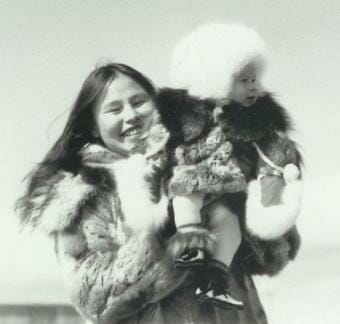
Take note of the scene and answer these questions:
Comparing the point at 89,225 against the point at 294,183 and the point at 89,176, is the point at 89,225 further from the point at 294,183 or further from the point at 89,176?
the point at 294,183

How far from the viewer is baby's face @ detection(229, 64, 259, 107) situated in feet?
6.63

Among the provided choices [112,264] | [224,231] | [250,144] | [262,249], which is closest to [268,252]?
[262,249]

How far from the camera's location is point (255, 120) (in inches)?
80.0

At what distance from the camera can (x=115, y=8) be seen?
6.82 feet

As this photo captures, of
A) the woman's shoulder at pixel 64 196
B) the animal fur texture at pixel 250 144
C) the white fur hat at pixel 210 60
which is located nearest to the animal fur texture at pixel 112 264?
the woman's shoulder at pixel 64 196

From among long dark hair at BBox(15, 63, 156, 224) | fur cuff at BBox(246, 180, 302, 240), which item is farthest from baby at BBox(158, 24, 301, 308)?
long dark hair at BBox(15, 63, 156, 224)

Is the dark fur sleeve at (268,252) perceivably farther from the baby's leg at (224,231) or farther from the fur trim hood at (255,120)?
the fur trim hood at (255,120)

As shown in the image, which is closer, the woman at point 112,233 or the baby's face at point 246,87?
the woman at point 112,233

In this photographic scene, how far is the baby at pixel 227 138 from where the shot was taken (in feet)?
6.43

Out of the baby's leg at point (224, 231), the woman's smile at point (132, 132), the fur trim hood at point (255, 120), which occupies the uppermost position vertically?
the woman's smile at point (132, 132)

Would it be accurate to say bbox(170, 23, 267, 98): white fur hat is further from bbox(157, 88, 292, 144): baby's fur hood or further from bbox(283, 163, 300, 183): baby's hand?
bbox(283, 163, 300, 183): baby's hand

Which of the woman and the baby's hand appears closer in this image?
the woman

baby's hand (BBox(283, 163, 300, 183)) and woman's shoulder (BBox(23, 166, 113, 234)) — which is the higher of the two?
woman's shoulder (BBox(23, 166, 113, 234))

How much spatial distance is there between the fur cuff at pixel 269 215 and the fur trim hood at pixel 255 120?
0.13 meters
